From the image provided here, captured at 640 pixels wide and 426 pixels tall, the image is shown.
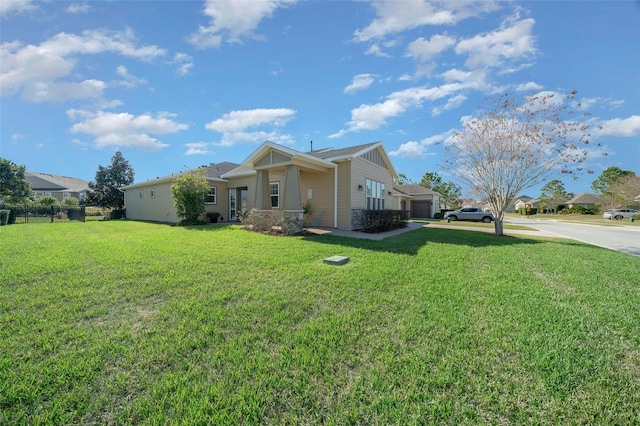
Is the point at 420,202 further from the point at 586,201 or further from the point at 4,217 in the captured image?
the point at 586,201

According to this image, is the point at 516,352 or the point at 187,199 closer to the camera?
the point at 516,352

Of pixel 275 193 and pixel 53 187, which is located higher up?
pixel 53 187

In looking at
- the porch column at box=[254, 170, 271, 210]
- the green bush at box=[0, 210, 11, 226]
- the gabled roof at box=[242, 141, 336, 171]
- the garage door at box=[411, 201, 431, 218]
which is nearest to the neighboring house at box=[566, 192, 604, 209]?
the garage door at box=[411, 201, 431, 218]

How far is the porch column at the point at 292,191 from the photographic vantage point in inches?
452

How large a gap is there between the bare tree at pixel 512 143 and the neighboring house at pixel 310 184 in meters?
4.42

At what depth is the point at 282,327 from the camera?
10.1 feet

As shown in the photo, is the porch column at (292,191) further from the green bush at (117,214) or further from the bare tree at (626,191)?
the bare tree at (626,191)

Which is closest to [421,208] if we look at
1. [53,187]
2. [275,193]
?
[275,193]

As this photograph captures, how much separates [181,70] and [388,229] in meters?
11.6

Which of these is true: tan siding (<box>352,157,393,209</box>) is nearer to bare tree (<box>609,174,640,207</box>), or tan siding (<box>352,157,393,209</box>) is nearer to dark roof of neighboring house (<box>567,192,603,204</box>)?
bare tree (<box>609,174,640,207</box>)

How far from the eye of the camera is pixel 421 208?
34.3 meters

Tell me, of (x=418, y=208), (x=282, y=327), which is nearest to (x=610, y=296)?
(x=282, y=327)

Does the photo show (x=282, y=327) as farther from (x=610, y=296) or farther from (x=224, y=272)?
(x=610, y=296)

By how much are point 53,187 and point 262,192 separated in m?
44.3
